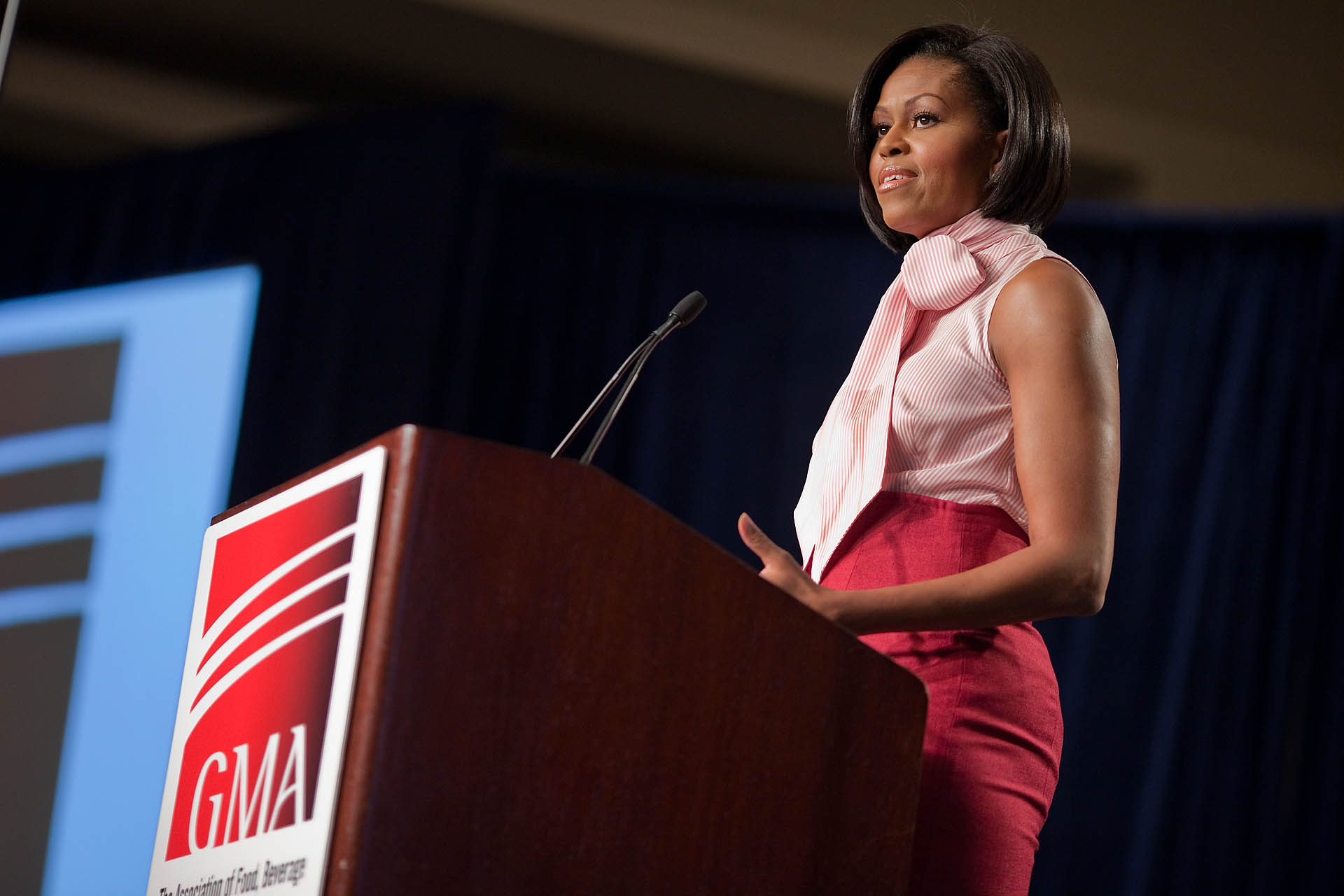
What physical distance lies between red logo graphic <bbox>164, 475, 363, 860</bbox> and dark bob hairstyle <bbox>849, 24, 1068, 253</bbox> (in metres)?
0.76

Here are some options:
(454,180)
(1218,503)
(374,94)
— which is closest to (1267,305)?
(1218,503)

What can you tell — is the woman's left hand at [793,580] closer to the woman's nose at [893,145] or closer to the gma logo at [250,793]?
the gma logo at [250,793]

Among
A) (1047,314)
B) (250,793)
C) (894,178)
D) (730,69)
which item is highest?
(730,69)

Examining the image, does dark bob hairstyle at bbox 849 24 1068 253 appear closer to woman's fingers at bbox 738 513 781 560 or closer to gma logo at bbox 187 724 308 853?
woman's fingers at bbox 738 513 781 560

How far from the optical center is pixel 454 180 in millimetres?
4195

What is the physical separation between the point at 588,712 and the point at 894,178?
0.76 meters

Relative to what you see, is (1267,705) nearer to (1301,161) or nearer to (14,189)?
(1301,161)

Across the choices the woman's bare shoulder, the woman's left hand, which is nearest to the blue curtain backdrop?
the woman's bare shoulder

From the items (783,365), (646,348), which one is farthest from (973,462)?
(783,365)

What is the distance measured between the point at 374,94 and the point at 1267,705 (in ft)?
10.2

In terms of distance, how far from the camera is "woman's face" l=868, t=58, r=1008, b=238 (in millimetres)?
1465

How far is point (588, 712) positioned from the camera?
0.93 meters

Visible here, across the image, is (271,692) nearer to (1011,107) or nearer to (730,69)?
(1011,107)

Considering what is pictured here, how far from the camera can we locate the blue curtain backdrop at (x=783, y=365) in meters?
3.57
